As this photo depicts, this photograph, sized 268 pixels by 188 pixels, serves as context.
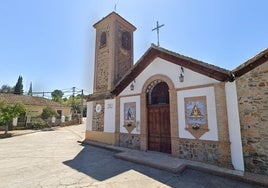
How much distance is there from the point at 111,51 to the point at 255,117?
355 inches

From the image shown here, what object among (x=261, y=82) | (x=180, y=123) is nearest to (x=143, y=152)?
(x=180, y=123)

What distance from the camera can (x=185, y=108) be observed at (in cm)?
698

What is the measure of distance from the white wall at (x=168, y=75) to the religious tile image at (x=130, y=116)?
30.8 inches

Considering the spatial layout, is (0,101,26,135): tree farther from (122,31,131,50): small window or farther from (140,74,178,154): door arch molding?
(140,74,178,154): door arch molding

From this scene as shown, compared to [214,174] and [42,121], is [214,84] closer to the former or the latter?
[214,174]

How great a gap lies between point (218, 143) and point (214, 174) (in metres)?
1.20

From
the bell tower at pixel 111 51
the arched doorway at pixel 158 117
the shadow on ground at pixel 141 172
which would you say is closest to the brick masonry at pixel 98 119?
the bell tower at pixel 111 51

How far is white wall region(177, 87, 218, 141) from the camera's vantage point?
6195 millimetres

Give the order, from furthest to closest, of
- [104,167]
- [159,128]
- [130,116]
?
[130,116], [159,128], [104,167]

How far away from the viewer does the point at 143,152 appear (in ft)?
25.6

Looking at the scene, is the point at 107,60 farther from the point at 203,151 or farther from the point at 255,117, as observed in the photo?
the point at 255,117

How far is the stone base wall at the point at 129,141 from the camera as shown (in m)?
8.52

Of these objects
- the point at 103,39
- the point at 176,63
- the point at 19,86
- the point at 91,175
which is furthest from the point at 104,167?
the point at 19,86

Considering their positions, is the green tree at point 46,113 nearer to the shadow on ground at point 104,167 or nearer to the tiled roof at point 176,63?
the tiled roof at point 176,63
